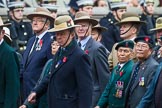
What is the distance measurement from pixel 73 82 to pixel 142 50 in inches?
59.3

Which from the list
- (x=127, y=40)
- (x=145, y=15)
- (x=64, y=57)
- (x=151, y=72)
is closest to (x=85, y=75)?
(x=64, y=57)

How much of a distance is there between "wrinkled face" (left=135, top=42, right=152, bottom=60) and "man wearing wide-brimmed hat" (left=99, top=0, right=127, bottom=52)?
585 centimetres

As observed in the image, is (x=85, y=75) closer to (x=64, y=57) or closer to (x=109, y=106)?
(x=64, y=57)

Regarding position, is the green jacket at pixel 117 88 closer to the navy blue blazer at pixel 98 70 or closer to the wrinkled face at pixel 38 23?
the navy blue blazer at pixel 98 70

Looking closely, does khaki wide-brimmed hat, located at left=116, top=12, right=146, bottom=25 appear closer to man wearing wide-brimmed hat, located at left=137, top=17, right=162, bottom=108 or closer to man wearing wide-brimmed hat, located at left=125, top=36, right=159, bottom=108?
man wearing wide-brimmed hat, located at left=125, top=36, right=159, bottom=108

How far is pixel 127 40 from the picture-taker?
1330cm

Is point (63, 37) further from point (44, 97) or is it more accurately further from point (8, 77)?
point (44, 97)

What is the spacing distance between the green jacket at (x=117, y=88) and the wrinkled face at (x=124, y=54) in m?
0.08

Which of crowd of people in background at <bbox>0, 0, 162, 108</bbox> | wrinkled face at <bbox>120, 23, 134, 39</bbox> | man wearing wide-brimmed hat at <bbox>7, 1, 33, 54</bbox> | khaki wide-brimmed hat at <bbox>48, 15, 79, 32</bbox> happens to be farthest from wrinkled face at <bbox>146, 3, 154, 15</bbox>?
khaki wide-brimmed hat at <bbox>48, 15, 79, 32</bbox>

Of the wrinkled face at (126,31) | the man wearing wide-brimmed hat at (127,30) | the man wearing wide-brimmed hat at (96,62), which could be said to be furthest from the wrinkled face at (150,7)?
the man wearing wide-brimmed hat at (96,62)

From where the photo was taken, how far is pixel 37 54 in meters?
13.8

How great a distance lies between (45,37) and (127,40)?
1.52m

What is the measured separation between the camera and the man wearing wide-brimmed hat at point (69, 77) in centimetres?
1130

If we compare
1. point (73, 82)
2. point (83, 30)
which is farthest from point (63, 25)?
point (83, 30)
